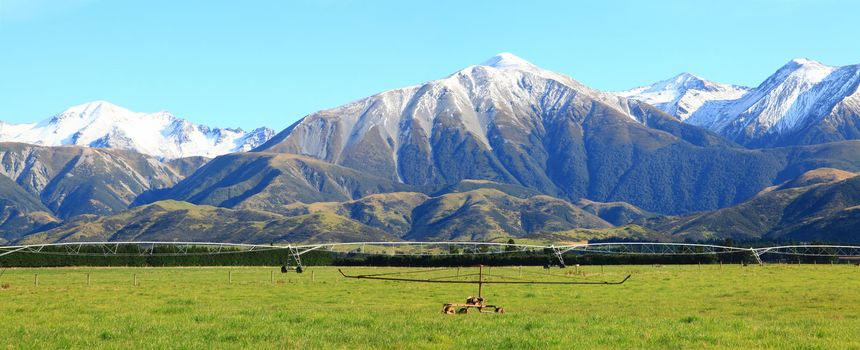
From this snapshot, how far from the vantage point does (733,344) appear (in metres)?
32.3

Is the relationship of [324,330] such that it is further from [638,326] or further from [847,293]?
[847,293]

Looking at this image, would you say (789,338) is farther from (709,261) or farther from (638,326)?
(709,261)

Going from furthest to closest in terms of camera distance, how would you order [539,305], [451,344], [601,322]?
[539,305]
[601,322]
[451,344]

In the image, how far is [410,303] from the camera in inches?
2393

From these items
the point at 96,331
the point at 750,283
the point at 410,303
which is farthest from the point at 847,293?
the point at 96,331

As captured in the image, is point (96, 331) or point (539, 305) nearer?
point (96, 331)

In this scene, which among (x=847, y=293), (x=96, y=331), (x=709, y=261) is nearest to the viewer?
(x=96, y=331)

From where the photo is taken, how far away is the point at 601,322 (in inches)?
1576

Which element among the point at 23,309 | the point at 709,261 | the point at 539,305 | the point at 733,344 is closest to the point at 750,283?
the point at 539,305

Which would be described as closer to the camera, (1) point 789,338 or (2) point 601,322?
(1) point 789,338

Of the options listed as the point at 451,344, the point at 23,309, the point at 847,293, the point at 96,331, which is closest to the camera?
the point at 451,344

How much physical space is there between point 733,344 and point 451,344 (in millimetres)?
9998

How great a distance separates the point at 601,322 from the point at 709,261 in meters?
168

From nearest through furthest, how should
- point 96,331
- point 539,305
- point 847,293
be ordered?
point 96,331, point 539,305, point 847,293
